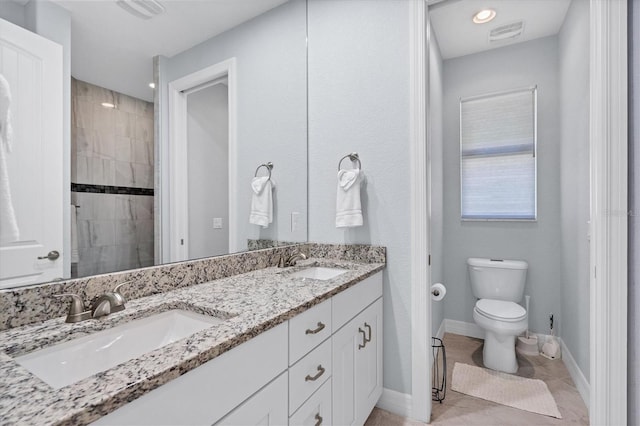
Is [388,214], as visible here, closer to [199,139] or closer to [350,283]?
[350,283]

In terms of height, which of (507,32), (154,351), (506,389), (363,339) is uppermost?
(507,32)

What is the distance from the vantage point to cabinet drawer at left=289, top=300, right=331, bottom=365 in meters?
0.95

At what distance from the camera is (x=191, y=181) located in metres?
1.28

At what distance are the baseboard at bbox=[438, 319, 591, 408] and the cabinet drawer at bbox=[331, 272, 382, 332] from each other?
1448 mm

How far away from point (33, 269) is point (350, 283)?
105 cm

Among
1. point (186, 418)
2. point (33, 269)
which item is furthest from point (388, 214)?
point (33, 269)

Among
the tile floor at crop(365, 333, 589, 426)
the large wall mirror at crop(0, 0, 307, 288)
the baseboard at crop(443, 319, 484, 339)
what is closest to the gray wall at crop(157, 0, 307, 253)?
the large wall mirror at crop(0, 0, 307, 288)

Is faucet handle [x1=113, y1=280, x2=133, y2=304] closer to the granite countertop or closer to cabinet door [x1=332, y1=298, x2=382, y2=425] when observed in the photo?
the granite countertop

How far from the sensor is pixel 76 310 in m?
0.83

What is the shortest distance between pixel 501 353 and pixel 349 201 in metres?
1.70

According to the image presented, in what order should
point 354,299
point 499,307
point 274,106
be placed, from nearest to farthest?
point 354,299 < point 274,106 < point 499,307

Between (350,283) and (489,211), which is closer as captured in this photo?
(350,283)

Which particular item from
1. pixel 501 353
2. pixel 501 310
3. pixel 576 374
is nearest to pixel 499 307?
pixel 501 310

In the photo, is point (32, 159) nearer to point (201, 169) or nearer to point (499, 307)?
point (201, 169)
